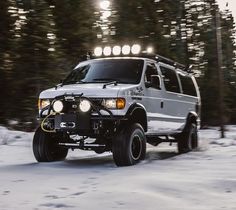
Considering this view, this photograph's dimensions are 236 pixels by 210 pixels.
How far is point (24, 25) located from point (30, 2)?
786 mm

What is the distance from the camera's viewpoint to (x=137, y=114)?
8742mm

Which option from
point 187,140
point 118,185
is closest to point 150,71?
point 187,140

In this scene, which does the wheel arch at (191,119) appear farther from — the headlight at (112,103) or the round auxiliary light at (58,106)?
the round auxiliary light at (58,106)

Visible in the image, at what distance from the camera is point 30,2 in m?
15.6

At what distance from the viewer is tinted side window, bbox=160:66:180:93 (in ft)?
33.7

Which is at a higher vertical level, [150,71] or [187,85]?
[150,71]

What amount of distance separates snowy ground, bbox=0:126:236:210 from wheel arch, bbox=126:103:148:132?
32.9 inches

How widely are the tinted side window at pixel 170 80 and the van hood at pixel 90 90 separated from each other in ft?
6.48

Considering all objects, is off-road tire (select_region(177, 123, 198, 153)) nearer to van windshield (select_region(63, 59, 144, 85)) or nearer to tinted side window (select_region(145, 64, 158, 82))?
tinted side window (select_region(145, 64, 158, 82))

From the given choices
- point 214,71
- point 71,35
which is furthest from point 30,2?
point 214,71

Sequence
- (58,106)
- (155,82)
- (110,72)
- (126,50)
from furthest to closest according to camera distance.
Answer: (126,50) → (155,82) → (110,72) → (58,106)

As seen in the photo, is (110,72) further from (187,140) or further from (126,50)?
(187,140)

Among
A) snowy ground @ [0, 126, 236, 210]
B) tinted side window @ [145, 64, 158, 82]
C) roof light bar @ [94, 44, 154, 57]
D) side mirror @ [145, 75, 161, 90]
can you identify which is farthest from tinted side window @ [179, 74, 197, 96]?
snowy ground @ [0, 126, 236, 210]

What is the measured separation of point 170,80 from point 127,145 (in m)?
3.12
